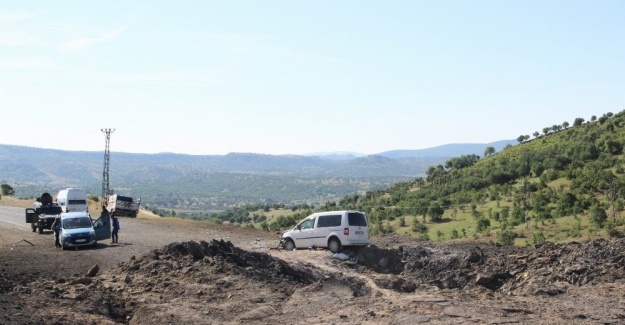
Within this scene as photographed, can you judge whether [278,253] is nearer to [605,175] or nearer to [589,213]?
[589,213]

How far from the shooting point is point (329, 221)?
1126 inches

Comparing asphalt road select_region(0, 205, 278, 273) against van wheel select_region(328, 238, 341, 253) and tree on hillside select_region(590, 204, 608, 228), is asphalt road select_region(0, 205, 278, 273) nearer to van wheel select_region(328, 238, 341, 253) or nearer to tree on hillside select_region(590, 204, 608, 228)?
van wheel select_region(328, 238, 341, 253)

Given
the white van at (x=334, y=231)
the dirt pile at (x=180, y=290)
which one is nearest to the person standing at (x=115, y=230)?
the white van at (x=334, y=231)

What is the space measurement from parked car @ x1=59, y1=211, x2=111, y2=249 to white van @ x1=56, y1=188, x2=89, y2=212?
17.4 metres

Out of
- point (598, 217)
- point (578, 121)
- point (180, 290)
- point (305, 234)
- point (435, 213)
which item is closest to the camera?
point (180, 290)

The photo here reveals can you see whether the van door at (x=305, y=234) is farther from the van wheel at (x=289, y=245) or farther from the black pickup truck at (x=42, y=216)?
the black pickup truck at (x=42, y=216)

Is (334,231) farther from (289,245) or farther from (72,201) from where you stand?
(72,201)

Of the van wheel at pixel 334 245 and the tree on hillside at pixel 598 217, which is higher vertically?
the tree on hillside at pixel 598 217

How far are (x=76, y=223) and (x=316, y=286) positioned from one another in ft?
55.9

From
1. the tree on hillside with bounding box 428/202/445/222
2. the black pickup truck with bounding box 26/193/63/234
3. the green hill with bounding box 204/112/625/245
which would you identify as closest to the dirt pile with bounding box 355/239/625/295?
the green hill with bounding box 204/112/625/245

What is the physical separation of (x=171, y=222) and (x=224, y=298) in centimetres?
3327

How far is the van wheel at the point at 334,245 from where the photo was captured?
92.6ft

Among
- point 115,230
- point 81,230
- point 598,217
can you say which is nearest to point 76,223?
point 81,230

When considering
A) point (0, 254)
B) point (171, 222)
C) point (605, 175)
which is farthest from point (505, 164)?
point (0, 254)
